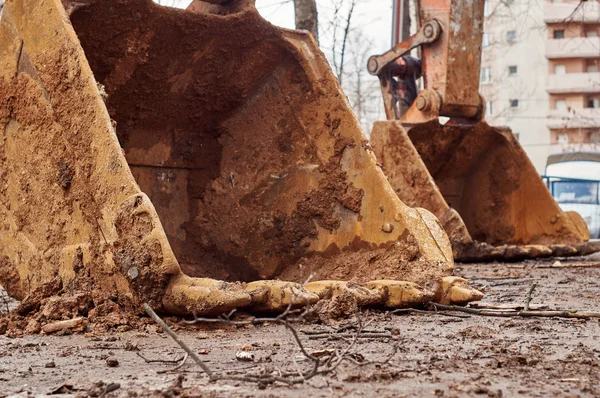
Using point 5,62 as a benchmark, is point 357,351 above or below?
below

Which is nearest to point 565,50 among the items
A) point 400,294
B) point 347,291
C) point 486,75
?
point 486,75

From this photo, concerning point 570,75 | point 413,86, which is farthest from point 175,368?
point 570,75

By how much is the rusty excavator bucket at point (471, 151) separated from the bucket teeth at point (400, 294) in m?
4.51

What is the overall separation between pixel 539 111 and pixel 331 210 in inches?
1992

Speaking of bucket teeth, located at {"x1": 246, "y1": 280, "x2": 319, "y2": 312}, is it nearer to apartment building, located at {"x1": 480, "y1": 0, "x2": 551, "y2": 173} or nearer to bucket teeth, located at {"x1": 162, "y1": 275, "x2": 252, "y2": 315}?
bucket teeth, located at {"x1": 162, "y1": 275, "x2": 252, "y2": 315}

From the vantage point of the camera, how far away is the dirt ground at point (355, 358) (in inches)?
98.7

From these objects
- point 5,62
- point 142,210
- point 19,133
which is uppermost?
point 5,62

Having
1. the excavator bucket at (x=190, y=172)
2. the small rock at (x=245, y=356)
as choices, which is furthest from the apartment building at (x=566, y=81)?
the small rock at (x=245, y=356)

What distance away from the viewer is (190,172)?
5648 millimetres

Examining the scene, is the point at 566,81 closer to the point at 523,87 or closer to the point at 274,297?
the point at 523,87

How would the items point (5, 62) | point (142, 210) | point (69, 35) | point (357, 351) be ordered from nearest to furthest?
point (357, 351)
point (142, 210)
point (69, 35)
point (5, 62)

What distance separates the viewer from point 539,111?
176ft

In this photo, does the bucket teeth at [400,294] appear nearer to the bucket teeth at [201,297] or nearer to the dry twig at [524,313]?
the dry twig at [524,313]

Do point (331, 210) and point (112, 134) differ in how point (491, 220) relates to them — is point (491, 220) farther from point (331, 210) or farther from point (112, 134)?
point (112, 134)
